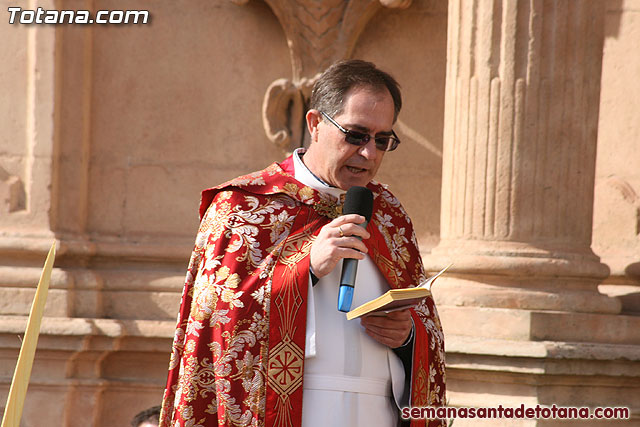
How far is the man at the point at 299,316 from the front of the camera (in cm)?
310

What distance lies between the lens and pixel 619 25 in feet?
20.5

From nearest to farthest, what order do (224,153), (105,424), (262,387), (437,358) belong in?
(262,387) → (437,358) → (105,424) → (224,153)

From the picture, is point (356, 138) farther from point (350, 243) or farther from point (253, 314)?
point (253, 314)

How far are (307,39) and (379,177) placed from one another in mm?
903

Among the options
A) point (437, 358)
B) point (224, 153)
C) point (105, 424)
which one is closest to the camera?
point (437, 358)

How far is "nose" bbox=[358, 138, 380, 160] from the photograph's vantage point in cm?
310

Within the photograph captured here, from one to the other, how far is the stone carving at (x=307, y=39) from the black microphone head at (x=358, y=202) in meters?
3.40

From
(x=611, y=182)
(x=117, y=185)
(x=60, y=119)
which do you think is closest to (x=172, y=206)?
(x=117, y=185)

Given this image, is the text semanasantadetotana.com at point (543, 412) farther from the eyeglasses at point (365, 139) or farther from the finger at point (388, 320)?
the eyeglasses at point (365, 139)

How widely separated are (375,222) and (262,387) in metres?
0.74

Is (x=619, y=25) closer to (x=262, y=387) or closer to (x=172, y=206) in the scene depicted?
(x=172, y=206)

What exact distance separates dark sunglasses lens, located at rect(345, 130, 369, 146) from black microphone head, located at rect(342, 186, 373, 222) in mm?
193

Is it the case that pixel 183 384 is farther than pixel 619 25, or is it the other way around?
pixel 619 25

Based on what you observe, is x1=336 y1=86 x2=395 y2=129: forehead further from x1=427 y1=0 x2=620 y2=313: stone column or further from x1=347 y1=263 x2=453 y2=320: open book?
x1=427 y1=0 x2=620 y2=313: stone column
